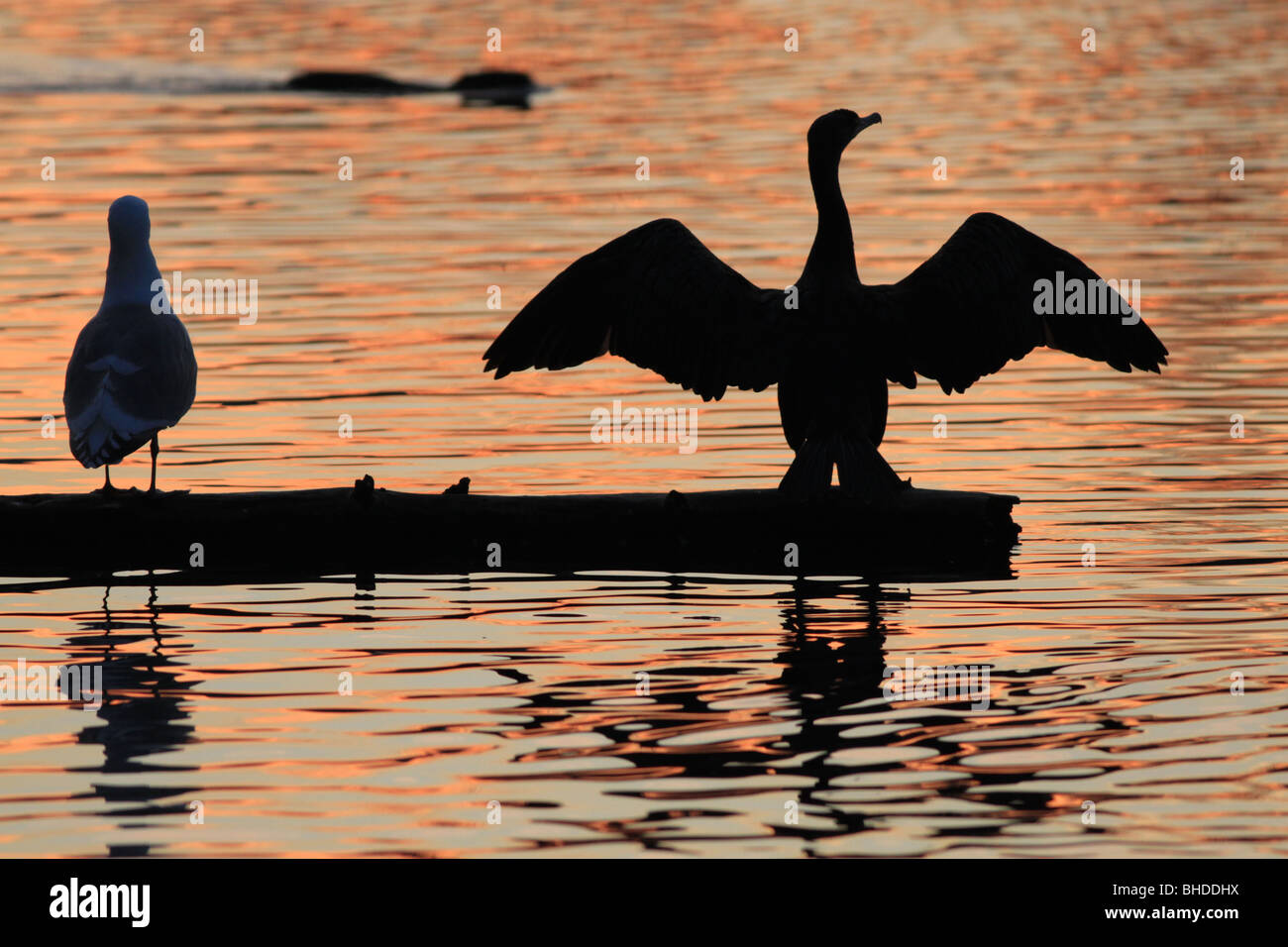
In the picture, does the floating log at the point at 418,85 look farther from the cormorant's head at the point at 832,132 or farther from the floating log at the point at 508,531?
the floating log at the point at 508,531

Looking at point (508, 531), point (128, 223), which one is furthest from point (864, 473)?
point (128, 223)

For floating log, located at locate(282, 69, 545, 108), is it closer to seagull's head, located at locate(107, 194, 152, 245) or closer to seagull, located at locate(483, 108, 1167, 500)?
seagull's head, located at locate(107, 194, 152, 245)

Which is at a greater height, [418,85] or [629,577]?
[418,85]

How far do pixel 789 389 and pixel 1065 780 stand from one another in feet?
11.7

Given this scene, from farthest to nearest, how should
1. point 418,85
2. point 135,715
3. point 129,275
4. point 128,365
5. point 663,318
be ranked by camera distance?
1. point 418,85
2. point 129,275
3. point 663,318
4. point 128,365
5. point 135,715

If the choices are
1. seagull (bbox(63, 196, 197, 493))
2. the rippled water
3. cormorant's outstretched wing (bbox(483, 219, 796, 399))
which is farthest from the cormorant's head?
seagull (bbox(63, 196, 197, 493))

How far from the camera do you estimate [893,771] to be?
8875 mm

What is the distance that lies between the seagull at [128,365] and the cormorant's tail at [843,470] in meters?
3.39

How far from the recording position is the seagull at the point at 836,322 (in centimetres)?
1166

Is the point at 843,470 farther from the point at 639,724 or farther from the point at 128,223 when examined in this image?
the point at 128,223

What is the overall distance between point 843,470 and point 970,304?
114 centimetres

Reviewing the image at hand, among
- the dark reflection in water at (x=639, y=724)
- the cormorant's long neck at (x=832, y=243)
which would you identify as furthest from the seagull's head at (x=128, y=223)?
the cormorant's long neck at (x=832, y=243)

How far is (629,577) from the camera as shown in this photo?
12.2 metres
